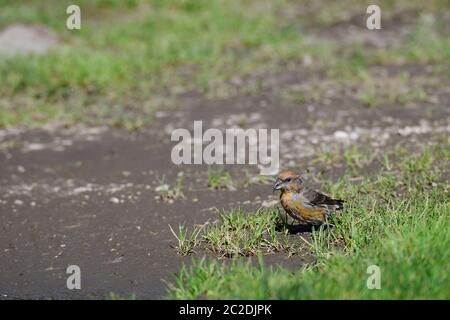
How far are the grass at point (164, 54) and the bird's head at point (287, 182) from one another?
4425mm

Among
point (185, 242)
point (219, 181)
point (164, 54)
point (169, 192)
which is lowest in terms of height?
point (185, 242)

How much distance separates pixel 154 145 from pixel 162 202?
1.94 meters

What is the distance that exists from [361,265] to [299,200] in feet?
3.94

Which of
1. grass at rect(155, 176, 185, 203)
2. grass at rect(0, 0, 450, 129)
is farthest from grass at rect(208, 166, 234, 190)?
grass at rect(0, 0, 450, 129)

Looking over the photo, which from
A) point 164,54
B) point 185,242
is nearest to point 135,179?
point 185,242

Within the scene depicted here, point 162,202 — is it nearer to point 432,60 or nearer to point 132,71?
point 132,71

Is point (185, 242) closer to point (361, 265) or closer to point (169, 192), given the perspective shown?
point (169, 192)

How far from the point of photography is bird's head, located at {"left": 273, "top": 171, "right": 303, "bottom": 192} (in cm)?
628

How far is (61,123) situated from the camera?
1063cm

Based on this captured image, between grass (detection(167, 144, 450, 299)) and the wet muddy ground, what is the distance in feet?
1.41

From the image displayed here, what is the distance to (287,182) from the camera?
6305 millimetres
